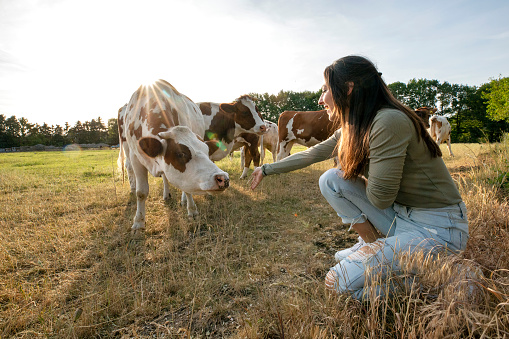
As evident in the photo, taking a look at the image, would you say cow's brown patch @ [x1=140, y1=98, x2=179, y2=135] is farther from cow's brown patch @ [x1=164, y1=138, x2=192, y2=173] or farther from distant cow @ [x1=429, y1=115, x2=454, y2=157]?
distant cow @ [x1=429, y1=115, x2=454, y2=157]

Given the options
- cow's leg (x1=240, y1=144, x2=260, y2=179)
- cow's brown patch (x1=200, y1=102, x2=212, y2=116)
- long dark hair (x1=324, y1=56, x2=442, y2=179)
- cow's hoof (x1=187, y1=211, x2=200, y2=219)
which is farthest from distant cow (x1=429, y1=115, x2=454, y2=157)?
long dark hair (x1=324, y1=56, x2=442, y2=179)

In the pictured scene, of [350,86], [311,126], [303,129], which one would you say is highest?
[311,126]

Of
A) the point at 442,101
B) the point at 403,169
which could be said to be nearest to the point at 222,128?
the point at 403,169

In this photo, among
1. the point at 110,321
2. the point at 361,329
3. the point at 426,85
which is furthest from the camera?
the point at 426,85

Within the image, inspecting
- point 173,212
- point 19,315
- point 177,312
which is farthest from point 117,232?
point 177,312

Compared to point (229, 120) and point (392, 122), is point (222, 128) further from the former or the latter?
point (392, 122)

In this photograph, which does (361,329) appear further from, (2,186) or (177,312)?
(2,186)

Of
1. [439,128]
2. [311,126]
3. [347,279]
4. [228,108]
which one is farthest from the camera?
[439,128]

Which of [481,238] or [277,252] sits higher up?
[481,238]

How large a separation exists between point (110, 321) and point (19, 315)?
765 mm

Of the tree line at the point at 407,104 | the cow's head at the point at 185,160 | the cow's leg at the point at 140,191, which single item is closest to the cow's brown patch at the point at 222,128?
the cow's leg at the point at 140,191

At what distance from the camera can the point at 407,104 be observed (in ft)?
165

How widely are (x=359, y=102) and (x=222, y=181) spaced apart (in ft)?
5.91

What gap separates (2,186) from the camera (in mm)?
8188
